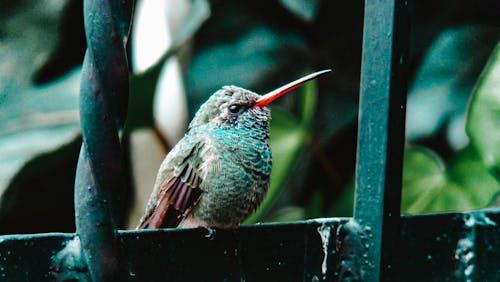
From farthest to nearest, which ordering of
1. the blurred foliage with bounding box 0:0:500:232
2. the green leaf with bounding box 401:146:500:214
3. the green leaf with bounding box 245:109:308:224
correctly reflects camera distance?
the green leaf with bounding box 245:109:308:224 → the blurred foliage with bounding box 0:0:500:232 → the green leaf with bounding box 401:146:500:214

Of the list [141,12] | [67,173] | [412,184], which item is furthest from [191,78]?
[412,184]

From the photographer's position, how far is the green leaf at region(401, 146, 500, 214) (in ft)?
6.57

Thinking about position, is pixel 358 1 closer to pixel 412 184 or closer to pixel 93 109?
pixel 412 184

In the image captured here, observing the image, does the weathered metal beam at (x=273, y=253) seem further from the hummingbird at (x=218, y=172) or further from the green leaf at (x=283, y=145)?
the green leaf at (x=283, y=145)

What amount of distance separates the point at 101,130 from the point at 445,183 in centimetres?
160

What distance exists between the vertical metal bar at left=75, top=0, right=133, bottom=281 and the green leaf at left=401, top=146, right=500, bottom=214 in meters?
1.45

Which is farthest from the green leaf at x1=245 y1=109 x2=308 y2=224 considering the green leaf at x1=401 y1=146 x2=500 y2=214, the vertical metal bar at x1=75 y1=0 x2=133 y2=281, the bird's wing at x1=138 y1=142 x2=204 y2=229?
the vertical metal bar at x1=75 y1=0 x2=133 y2=281

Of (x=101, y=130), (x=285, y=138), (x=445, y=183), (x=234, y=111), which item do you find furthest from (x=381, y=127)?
(x=285, y=138)

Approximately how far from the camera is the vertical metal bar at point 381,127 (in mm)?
854

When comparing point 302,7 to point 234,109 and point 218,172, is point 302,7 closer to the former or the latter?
point 234,109

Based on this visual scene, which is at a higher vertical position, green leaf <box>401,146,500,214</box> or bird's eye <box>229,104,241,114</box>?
bird's eye <box>229,104,241,114</box>

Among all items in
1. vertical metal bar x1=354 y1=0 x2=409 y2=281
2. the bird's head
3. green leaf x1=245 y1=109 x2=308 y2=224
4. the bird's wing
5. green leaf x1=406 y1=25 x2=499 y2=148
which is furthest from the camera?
green leaf x1=406 y1=25 x2=499 y2=148

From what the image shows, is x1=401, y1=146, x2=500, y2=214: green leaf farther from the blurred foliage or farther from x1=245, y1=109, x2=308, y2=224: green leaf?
x1=245, y1=109, x2=308, y2=224: green leaf

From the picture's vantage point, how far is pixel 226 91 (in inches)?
75.7
